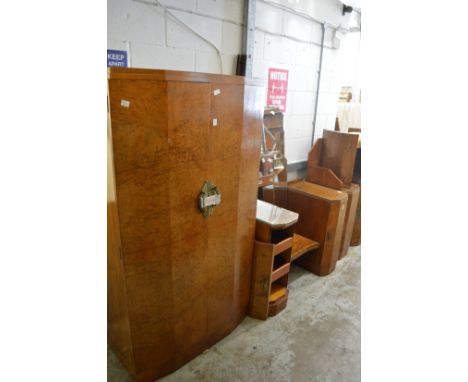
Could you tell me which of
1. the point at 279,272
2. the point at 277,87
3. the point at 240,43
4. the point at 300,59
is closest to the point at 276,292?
the point at 279,272

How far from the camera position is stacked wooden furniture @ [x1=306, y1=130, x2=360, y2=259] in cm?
293

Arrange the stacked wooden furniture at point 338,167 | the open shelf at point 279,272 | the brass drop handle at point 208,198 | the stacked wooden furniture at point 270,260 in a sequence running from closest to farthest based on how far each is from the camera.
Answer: the brass drop handle at point 208,198
the stacked wooden furniture at point 270,260
the open shelf at point 279,272
the stacked wooden furniture at point 338,167

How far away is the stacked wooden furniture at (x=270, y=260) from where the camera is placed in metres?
2.01

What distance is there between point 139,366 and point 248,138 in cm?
130

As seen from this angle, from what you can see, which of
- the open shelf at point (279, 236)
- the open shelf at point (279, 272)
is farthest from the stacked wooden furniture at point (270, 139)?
the open shelf at point (279, 272)

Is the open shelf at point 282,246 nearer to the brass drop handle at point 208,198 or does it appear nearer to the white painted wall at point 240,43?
the brass drop handle at point 208,198

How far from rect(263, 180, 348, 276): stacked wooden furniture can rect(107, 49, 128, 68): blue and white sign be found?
1.47 meters

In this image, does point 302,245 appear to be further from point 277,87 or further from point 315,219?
point 277,87

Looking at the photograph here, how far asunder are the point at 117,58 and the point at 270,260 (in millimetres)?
1476

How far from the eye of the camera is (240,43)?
2.23 meters

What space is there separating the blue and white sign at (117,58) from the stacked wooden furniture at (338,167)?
2.02m
